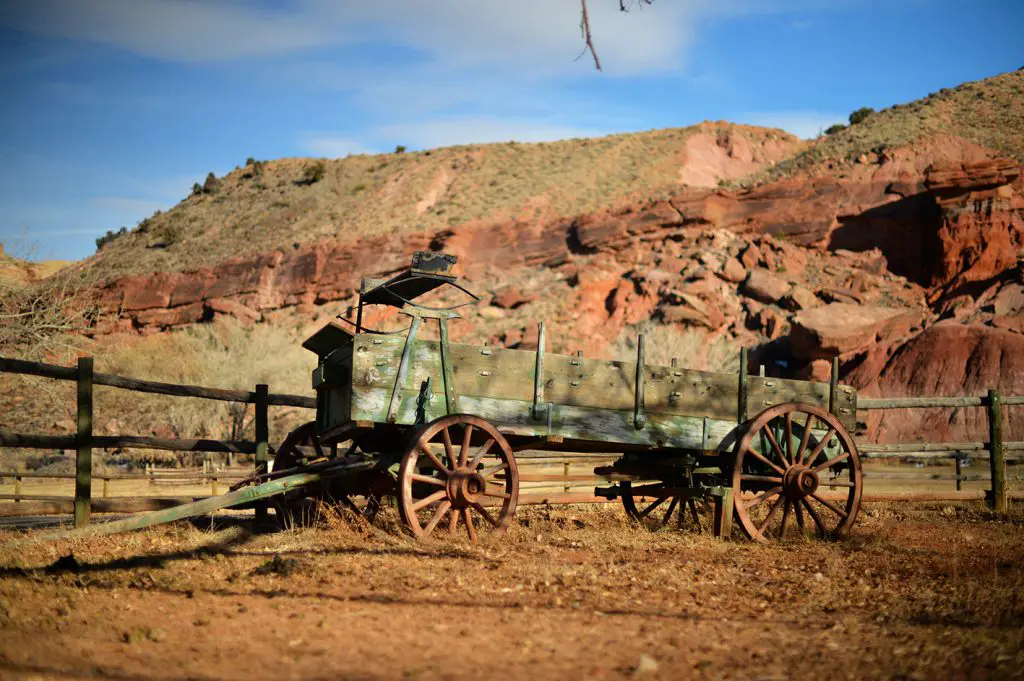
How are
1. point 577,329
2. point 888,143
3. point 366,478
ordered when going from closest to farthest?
point 366,478, point 577,329, point 888,143

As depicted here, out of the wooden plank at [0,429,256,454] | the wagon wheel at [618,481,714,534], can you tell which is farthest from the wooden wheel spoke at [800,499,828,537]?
the wooden plank at [0,429,256,454]

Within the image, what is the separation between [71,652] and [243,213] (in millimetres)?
63935

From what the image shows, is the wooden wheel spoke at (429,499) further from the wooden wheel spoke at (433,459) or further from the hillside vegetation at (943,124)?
the hillside vegetation at (943,124)

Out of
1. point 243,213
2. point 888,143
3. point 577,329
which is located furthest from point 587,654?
point 243,213

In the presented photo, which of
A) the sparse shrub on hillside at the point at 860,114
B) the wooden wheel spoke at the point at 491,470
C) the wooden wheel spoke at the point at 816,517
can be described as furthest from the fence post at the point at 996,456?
the sparse shrub on hillside at the point at 860,114

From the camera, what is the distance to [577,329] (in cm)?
4044

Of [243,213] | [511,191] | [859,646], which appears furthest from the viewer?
[243,213]

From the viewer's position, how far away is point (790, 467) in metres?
7.39

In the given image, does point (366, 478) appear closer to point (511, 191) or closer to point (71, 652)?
point (71, 652)

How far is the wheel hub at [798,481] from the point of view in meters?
7.34

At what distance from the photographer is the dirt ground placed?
141 inches

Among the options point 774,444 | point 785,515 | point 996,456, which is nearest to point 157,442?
point 774,444

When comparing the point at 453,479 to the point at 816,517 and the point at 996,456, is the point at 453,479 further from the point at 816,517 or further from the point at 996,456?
the point at 996,456

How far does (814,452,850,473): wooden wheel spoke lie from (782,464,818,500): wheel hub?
0.14 meters
